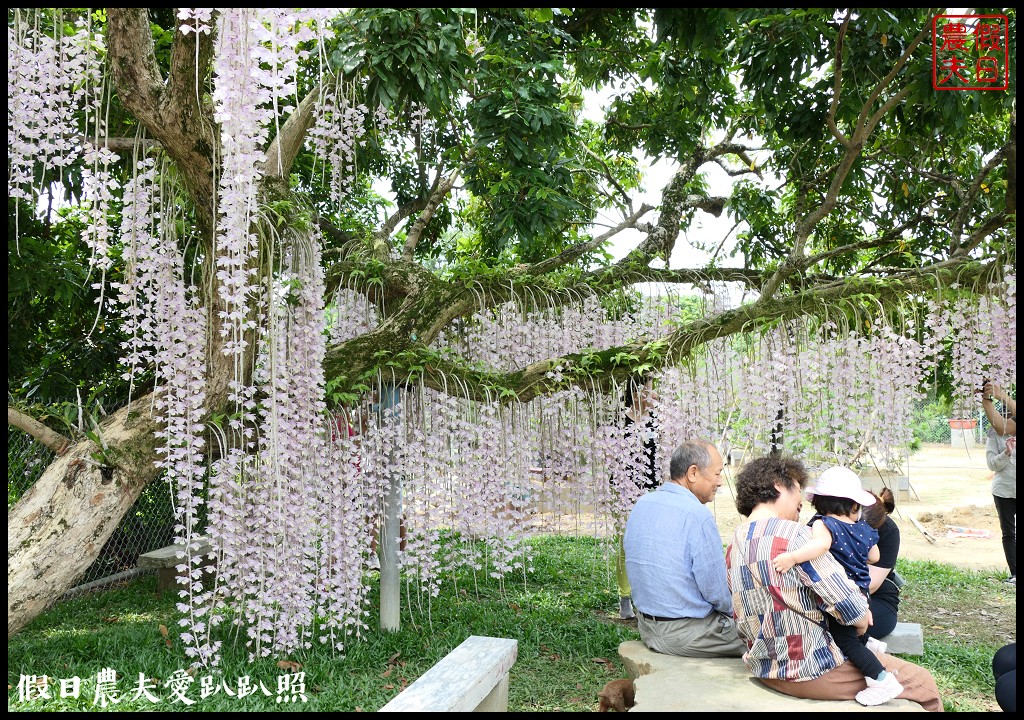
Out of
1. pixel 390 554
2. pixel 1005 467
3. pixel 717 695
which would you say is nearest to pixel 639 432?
pixel 390 554

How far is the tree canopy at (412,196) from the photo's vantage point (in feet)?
8.23

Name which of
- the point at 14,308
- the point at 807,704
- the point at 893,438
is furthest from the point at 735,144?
the point at 14,308

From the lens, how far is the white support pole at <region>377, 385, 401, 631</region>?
3721mm

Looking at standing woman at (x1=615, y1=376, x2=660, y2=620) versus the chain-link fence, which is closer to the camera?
standing woman at (x1=615, y1=376, x2=660, y2=620)

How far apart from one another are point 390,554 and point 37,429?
168cm

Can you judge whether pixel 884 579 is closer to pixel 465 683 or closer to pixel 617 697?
pixel 617 697

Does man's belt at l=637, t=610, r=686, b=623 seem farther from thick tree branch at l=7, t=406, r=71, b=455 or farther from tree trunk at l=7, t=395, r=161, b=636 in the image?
thick tree branch at l=7, t=406, r=71, b=455

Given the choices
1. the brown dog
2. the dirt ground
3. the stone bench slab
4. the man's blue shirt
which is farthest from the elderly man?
the stone bench slab

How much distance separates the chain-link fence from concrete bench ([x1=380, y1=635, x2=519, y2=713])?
3.10 meters

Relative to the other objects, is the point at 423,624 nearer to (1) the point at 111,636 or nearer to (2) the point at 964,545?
(1) the point at 111,636

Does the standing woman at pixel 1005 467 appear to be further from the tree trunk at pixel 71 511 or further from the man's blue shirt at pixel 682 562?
the tree trunk at pixel 71 511

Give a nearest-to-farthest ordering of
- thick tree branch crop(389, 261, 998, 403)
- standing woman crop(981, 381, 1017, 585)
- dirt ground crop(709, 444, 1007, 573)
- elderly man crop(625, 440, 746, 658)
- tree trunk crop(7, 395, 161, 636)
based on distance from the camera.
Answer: elderly man crop(625, 440, 746, 658), tree trunk crop(7, 395, 161, 636), thick tree branch crop(389, 261, 998, 403), standing woman crop(981, 381, 1017, 585), dirt ground crop(709, 444, 1007, 573)

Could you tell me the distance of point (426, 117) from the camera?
5.02 metres

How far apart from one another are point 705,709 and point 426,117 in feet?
13.6
